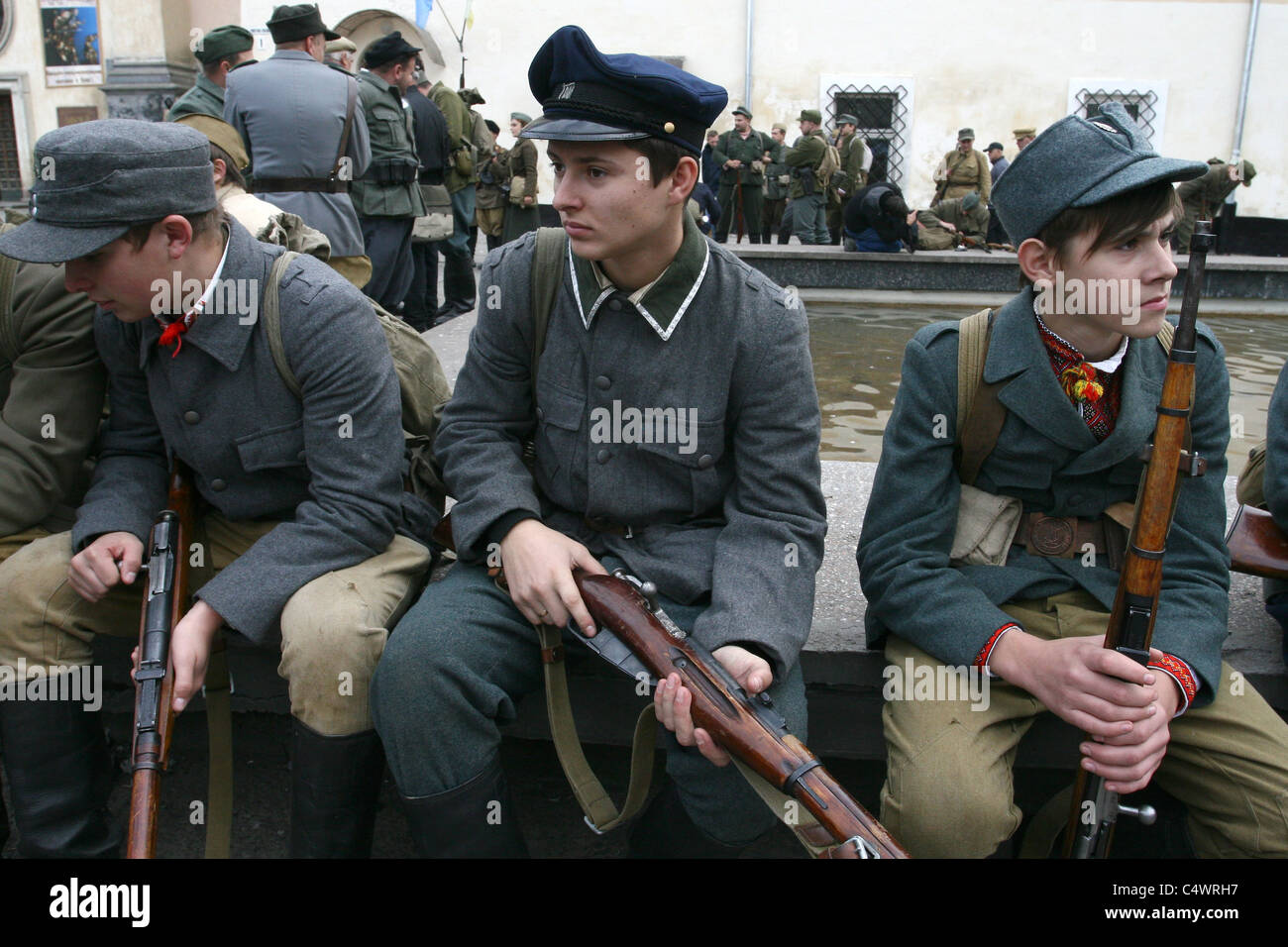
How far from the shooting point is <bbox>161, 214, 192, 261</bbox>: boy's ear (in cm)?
234

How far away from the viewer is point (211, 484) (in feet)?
8.36

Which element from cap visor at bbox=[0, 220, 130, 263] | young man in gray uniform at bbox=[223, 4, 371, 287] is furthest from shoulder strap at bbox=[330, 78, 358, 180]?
cap visor at bbox=[0, 220, 130, 263]

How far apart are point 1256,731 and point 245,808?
7.63 feet

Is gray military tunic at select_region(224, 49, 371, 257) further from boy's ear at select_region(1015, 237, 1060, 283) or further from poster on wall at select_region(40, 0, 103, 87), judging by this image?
poster on wall at select_region(40, 0, 103, 87)

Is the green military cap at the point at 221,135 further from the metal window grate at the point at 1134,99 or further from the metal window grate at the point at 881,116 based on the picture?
the metal window grate at the point at 1134,99

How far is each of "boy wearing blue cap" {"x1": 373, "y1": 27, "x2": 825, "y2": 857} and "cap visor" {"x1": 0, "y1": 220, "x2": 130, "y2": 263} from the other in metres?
0.77

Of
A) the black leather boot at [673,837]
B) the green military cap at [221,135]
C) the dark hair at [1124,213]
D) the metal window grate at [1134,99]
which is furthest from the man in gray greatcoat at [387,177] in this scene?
the metal window grate at [1134,99]

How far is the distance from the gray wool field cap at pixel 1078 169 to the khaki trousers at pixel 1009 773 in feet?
3.07

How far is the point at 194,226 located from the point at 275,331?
282mm

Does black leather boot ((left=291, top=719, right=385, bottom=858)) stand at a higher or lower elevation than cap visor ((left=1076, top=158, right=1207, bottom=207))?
lower

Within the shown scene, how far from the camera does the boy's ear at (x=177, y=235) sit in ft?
7.68

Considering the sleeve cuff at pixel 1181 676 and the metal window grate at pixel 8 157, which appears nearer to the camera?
the sleeve cuff at pixel 1181 676

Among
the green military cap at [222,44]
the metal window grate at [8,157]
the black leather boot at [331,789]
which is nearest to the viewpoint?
the black leather boot at [331,789]
